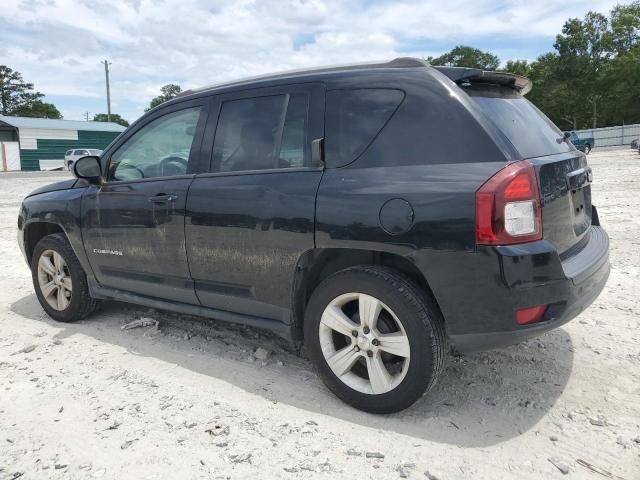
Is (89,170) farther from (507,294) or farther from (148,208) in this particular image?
(507,294)

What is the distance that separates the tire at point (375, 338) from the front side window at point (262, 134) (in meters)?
0.85

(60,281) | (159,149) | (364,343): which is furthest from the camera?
(60,281)

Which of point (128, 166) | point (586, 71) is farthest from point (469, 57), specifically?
point (128, 166)

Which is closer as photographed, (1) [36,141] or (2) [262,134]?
(2) [262,134]

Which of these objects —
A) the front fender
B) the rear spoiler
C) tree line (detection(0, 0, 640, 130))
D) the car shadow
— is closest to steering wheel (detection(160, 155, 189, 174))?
the front fender

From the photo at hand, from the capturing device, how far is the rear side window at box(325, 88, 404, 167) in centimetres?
302

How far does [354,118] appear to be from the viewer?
3115 millimetres

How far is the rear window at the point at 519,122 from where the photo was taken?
285 cm

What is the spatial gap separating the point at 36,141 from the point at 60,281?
4266cm

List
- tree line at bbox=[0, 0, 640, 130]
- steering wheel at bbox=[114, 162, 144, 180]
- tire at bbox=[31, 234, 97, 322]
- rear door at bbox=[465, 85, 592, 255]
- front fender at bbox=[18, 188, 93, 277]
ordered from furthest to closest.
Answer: tree line at bbox=[0, 0, 640, 130]
tire at bbox=[31, 234, 97, 322]
front fender at bbox=[18, 188, 93, 277]
steering wheel at bbox=[114, 162, 144, 180]
rear door at bbox=[465, 85, 592, 255]

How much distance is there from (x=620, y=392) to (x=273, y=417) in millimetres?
2064

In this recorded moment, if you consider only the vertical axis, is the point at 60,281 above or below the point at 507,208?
below

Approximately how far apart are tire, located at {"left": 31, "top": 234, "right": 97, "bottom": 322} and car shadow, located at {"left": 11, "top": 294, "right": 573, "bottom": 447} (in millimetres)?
130

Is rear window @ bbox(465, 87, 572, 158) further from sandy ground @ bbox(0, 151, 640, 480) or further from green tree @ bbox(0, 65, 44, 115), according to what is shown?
green tree @ bbox(0, 65, 44, 115)
